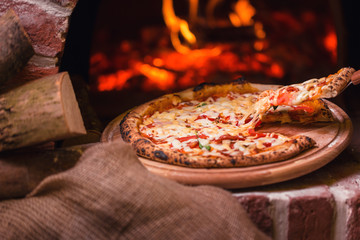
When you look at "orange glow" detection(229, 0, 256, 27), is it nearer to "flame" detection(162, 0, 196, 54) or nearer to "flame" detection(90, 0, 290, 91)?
"flame" detection(90, 0, 290, 91)

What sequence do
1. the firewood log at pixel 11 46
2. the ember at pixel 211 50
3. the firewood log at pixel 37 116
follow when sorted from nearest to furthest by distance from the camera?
the firewood log at pixel 37 116
the firewood log at pixel 11 46
the ember at pixel 211 50

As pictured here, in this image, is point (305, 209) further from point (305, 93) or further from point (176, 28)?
point (176, 28)

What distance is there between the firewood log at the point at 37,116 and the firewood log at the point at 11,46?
0.35 feet

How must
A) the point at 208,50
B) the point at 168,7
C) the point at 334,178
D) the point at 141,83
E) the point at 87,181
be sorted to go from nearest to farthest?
the point at 87,181 < the point at 334,178 < the point at 141,83 < the point at 208,50 < the point at 168,7

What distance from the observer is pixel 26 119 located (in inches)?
60.3

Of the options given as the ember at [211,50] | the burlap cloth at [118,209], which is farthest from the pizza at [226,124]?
the ember at [211,50]

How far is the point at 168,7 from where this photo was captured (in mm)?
4586

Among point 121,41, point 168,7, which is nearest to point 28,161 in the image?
point 121,41


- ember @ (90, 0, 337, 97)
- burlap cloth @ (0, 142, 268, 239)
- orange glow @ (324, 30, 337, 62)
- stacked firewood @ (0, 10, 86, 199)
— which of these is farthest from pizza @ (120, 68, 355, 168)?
orange glow @ (324, 30, 337, 62)

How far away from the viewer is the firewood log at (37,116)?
151 centimetres

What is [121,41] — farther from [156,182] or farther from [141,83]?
[156,182]

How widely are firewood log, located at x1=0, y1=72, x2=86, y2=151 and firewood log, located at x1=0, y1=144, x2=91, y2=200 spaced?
9 cm

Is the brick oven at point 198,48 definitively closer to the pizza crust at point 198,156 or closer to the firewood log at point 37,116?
the pizza crust at point 198,156

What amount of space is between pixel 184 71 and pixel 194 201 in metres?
2.55
